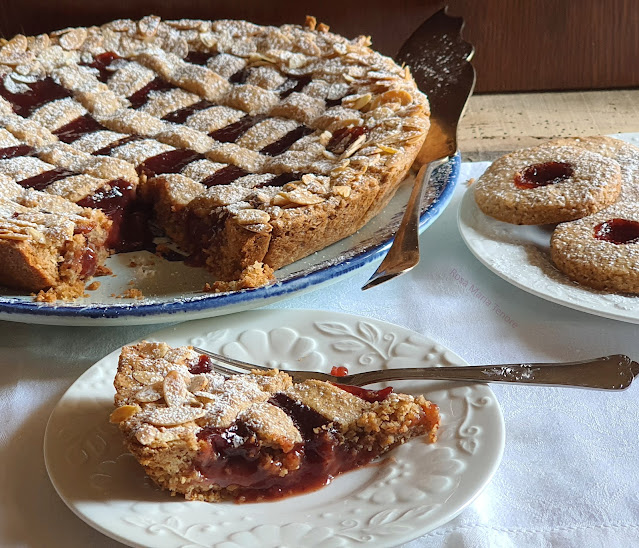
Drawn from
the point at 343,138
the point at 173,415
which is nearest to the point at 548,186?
the point at 343,138

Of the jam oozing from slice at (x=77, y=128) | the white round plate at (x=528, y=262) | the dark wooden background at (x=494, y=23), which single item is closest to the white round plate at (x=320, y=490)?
the white round plate at (x=528, y=262)

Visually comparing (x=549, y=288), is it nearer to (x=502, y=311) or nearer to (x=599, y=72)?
(x=502, y=311)

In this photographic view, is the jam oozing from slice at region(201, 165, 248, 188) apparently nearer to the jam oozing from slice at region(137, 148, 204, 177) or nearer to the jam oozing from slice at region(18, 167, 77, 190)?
the jam oozing from slice at region(137, 148, 204, 177)

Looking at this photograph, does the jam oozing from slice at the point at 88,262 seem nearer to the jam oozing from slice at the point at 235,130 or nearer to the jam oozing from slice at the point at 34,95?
the jam oozing from slice at the point at 235,130

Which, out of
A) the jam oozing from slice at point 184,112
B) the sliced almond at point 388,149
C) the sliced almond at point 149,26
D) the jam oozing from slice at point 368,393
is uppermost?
the sliced almond at point 149,26

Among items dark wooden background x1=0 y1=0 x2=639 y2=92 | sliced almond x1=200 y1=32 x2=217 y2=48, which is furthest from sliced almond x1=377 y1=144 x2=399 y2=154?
dark wooden background x1=0 y1=0 x2=639 y2=92
